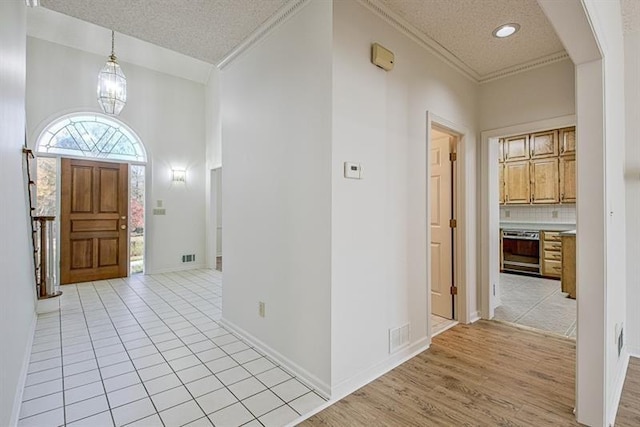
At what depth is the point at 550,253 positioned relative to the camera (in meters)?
5.61

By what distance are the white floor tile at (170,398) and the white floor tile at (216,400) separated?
0.35ft

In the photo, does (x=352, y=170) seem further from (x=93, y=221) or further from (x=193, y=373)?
(x=93, y=221)

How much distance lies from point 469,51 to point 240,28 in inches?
87.1

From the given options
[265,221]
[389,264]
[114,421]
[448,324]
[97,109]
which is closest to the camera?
[114,421]

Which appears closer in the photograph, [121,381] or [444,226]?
[121,381]

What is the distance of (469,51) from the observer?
10.0 feet

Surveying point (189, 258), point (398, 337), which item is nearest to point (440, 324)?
point (398, 337)

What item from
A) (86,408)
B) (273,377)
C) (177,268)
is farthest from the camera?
(177,268)

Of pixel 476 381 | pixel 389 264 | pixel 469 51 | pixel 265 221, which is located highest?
pixel 469 51

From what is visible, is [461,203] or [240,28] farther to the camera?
[461,203]

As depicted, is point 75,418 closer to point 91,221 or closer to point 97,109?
point 91,221

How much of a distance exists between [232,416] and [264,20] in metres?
2.92

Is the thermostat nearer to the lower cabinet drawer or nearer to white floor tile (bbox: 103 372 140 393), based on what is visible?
white floor tile (bbox: 103 372 140 393)

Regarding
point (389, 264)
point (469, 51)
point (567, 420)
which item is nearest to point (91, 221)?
point (389, 264)
